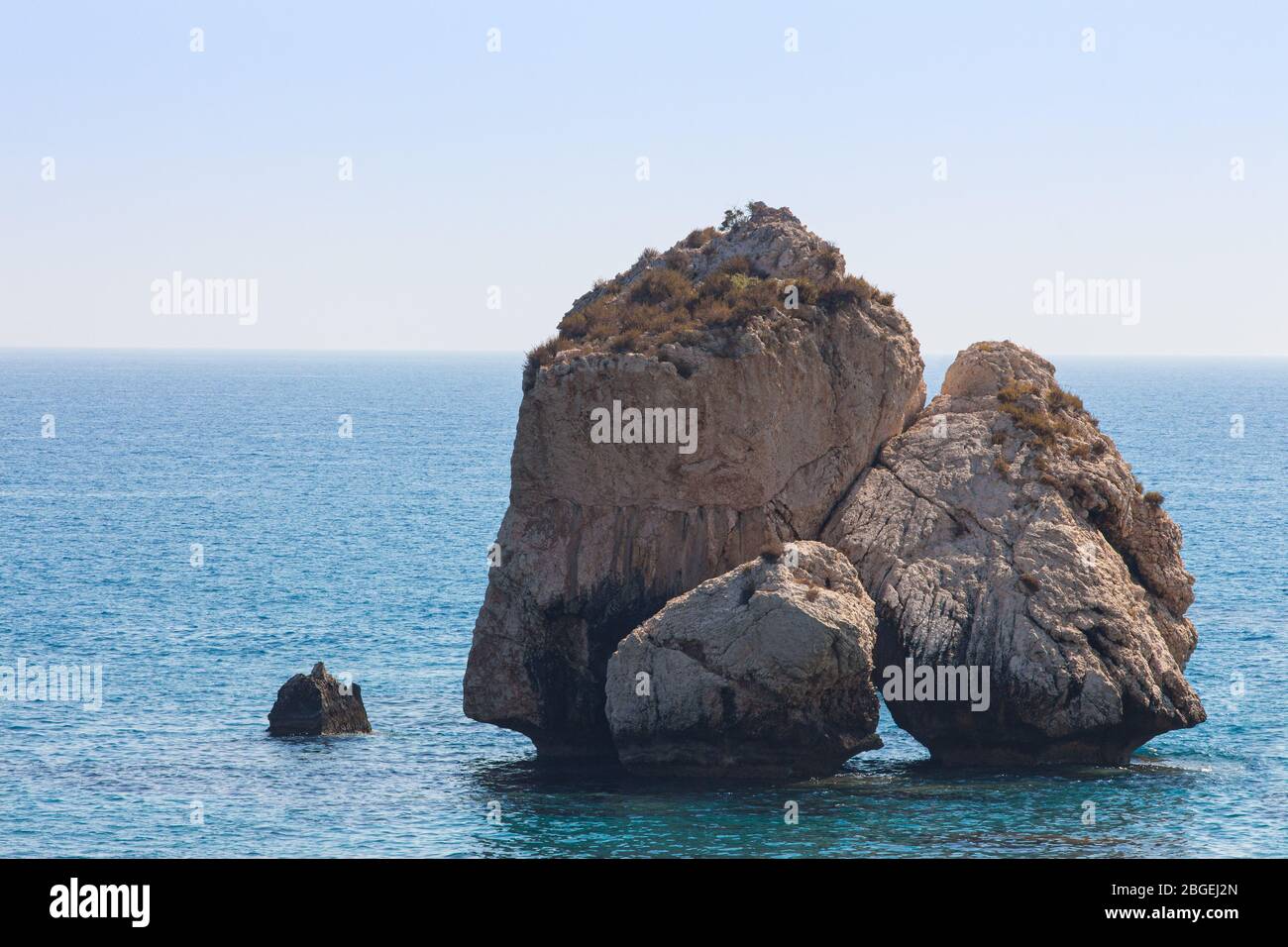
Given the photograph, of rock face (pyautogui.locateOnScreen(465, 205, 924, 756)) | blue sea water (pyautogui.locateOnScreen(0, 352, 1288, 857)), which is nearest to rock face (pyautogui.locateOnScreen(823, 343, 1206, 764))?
blue sea water (pyautogui.locateOnScreen(0, 352, 1288, 857))

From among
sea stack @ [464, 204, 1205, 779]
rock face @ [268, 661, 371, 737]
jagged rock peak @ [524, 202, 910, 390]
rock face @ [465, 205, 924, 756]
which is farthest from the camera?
rock face @ [268, 661, 371, 737]

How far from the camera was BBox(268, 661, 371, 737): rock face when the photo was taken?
5388 cm

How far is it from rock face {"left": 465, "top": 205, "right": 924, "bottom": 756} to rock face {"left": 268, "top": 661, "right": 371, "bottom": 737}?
19.3 feet

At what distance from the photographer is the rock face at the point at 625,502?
48719mm

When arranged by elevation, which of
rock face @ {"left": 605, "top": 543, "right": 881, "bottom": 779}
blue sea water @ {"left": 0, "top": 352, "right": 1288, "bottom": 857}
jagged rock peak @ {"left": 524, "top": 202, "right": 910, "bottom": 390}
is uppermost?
jagged rock peak @ {"left": 524, "top": 202, "right": 910, "bottom": 390}

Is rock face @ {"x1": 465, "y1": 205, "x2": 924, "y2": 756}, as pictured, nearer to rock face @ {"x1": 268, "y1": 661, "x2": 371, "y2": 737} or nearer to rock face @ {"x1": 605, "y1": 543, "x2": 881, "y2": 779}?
rock face @ {"x1": 605, "y1": 543, "x2": 881, "y2": 779}

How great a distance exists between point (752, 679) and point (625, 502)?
26.4 feet

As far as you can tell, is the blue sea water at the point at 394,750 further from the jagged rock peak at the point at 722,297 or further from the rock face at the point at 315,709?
the jagged rock peak at the point at 722,297

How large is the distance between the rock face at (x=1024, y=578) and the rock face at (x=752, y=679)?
2.70 m

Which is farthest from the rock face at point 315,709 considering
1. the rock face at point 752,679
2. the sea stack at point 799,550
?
the rock face at point 752,679
